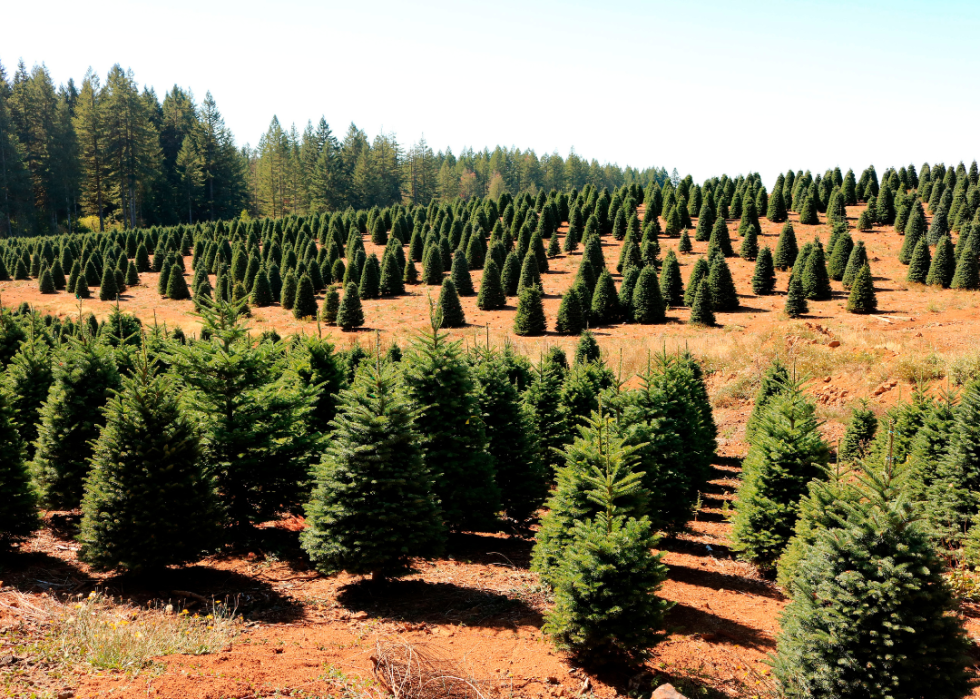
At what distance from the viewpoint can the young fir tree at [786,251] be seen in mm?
43094

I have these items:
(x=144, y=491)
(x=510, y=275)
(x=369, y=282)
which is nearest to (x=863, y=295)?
(x=510, y=275)

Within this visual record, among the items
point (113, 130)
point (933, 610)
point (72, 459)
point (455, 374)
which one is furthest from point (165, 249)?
point (933, 610)

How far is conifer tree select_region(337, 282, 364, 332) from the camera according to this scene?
36.8 m

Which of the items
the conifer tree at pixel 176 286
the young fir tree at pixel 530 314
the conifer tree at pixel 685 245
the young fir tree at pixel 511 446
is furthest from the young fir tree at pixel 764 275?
the conifer tree at pixel 176 286

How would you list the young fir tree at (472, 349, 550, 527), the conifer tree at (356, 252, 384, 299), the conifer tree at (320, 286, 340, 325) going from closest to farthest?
the young fir tree at (472, 349, 550, 527) < the conifer tree at (320, 286, 340, 325) < the conifer tree at (356, 252, 384, 299)

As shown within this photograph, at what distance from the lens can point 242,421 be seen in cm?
1230

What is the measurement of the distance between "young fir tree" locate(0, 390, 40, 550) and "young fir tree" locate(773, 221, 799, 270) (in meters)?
42.9

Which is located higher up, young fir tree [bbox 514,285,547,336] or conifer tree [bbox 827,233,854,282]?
conifer tree [bbox 827,233,854,282]

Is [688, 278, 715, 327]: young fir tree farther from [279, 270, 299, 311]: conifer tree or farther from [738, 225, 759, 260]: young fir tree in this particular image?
[279, 270, 299, 311]: conifer tree

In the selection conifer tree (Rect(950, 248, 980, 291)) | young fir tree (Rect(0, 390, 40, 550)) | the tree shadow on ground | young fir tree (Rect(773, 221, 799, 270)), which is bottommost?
the tree shadow on ground

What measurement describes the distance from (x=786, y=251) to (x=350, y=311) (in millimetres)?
28997

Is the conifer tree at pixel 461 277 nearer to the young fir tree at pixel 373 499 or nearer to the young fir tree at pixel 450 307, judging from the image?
the young fir tree at pixel 450 307

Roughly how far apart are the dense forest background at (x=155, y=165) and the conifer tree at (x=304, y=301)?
1842 inches

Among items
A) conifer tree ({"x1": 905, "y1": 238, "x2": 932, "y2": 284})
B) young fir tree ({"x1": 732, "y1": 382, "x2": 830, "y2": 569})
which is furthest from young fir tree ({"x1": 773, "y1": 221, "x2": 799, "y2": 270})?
young fir tree ({"x1": 732, "y1": 382, "x2": 830, "y2": 569})
